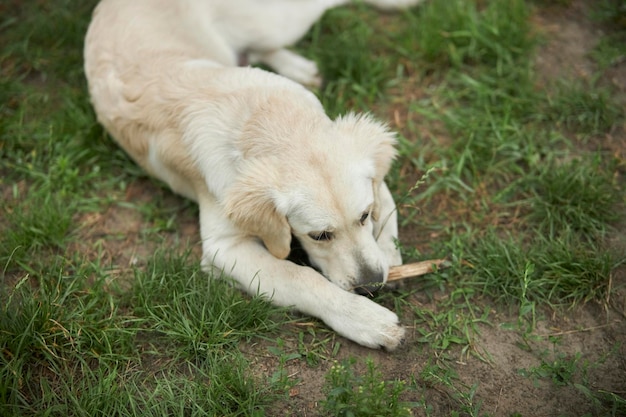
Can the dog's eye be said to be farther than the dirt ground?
Yes

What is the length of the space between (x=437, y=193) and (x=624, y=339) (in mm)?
1354

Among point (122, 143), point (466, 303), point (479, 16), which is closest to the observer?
point (466, 303)

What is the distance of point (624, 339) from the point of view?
3213 mm

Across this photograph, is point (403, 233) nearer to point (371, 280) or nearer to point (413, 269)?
point (413, 269)

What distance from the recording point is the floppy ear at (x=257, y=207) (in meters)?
3.14

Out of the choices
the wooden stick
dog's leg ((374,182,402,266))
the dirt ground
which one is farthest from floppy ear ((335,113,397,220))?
the dirt ground

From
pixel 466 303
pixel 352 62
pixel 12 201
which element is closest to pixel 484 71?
pixel 352 62

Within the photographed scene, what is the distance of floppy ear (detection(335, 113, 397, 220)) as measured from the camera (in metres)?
3.27

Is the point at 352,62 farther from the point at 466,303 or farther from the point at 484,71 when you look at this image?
the point at 466,303

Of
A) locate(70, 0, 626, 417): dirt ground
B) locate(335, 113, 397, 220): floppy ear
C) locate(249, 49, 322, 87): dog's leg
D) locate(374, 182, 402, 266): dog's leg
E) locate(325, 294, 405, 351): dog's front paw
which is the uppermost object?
locate(335, 113, 397, 220): floppy ear

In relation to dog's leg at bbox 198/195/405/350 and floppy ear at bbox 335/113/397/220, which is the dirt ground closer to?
dog's leg at bbox 198/195/405/350

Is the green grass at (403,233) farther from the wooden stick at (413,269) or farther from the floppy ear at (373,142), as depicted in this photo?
the floppy ear at (373,142)

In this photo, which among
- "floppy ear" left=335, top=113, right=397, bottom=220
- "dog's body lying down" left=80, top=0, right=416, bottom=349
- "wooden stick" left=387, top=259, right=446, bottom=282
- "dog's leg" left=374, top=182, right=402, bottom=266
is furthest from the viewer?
"dog's leg" left=374, top=182, right=402, bottom=266

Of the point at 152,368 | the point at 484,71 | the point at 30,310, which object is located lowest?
the point at 152,368
